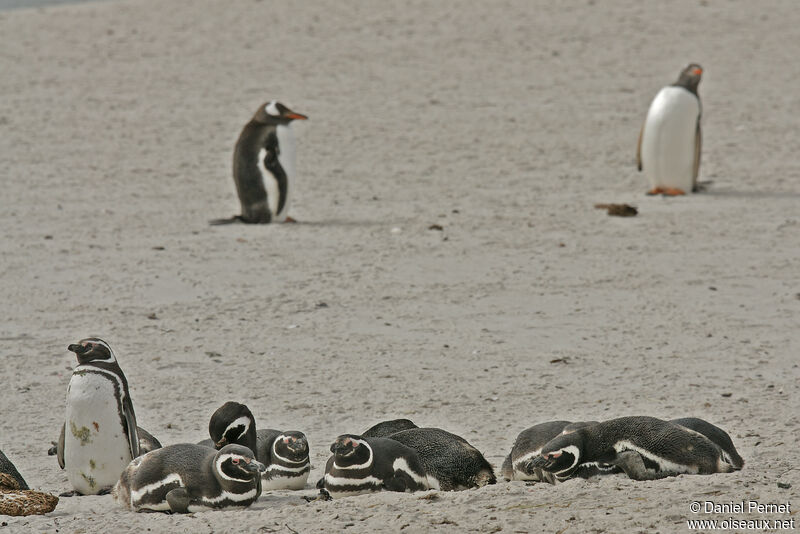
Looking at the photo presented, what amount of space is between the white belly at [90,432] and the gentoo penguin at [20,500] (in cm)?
35

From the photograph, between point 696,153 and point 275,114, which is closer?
point 275,114

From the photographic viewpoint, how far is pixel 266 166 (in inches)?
358

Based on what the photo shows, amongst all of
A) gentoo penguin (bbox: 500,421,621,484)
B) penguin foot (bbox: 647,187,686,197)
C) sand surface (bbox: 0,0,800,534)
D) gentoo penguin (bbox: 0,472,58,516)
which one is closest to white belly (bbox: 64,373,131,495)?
sand surface (bbox: 0,0,800,534)

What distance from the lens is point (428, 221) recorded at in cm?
895

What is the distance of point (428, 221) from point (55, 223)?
267cm

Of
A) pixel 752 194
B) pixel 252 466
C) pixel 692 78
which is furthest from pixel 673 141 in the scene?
pixel 252 466

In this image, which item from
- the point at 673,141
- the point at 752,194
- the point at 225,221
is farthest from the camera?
the point at 673,141

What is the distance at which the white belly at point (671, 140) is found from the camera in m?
9.97

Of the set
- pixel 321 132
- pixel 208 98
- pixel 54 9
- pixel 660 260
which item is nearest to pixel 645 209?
pixel 660 260

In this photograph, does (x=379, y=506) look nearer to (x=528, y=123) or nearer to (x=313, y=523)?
(x=313, y=523)

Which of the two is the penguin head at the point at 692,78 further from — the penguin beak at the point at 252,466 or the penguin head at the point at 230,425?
the penguin beak at the point at 252,466

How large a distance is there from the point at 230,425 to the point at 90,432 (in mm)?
532

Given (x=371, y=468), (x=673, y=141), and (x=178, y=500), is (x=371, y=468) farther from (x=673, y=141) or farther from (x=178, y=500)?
(x=673, y=141)

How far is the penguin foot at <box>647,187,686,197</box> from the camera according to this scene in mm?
9926
